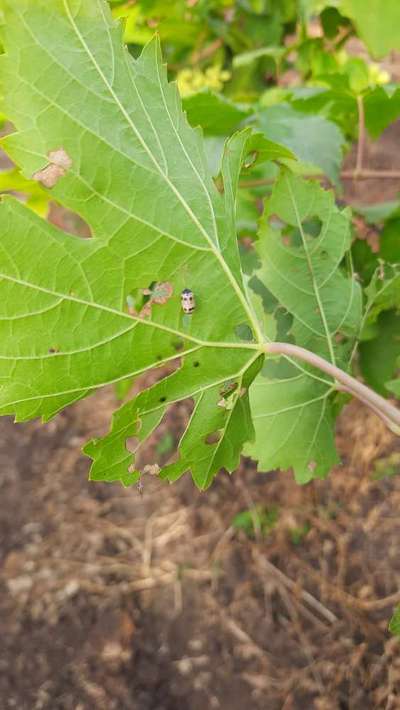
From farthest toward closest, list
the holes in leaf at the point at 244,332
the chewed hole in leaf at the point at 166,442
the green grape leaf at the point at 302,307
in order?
the chewed hole in leaf at the point at 166,442 → the green grape leaf at the point at 302,307 → the holes in leaf at the point at 244,332

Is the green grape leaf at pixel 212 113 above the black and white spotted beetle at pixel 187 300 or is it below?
above

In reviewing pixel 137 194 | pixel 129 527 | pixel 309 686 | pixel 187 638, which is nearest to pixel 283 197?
pixel 137 194

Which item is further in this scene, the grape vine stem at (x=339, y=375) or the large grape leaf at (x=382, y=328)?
the large grape leaf at (x=382, y=328)

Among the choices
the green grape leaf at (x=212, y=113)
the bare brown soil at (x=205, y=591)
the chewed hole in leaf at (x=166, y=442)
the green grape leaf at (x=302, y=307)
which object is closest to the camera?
the green grape leaf at (x=302, y=307)

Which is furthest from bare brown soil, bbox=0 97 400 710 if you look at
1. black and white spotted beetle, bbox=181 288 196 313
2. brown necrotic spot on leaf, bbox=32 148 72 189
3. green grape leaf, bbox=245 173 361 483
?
brown necrotic spot on leaf, bbox=32 148 72 189

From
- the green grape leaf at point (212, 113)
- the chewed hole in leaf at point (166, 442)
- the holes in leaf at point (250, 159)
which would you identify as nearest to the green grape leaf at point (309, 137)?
the green grape leaf at point (212, 113)

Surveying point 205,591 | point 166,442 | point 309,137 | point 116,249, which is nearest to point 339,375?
point 116,249

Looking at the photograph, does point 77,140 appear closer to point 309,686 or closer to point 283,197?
point 283,197

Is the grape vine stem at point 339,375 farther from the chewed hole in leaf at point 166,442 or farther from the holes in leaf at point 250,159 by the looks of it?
the chewed hole in leaf at point 166,442
